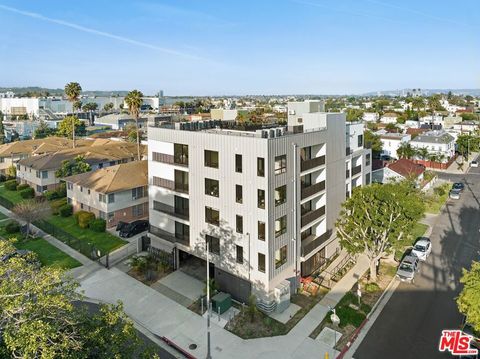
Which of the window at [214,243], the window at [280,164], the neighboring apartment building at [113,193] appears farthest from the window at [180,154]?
the neighboring apartment building at [113,193]

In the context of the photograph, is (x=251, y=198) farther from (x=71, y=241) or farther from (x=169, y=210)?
(x=71, y=241)

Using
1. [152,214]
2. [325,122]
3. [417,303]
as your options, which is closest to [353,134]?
[325,122]

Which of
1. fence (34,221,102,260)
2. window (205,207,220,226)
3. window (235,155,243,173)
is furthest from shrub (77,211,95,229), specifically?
window (235,155,243,173)

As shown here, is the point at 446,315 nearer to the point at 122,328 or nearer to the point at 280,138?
the point at 280,138

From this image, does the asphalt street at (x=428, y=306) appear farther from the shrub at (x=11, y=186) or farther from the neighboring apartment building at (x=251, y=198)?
the shrub at (x=11, y=186)

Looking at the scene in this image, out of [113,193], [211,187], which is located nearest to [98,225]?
[113,193]
